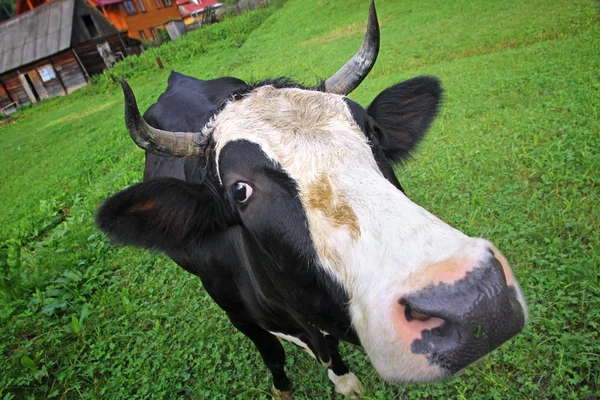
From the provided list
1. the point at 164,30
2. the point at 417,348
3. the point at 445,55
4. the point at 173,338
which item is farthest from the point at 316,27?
the point at 164,30

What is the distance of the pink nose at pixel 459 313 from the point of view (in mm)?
1054

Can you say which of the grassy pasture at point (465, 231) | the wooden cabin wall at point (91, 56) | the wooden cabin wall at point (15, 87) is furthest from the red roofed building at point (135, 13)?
the grassy pasture at point (465, 231)

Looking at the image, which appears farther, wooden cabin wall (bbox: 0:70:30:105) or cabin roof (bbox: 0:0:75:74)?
wooden cabin wall (bbox: 0:70:30:105)

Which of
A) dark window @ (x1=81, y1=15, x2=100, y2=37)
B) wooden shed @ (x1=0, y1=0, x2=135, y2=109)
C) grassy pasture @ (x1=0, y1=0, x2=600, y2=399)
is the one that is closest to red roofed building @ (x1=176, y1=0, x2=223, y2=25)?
dark window @ (x1=81, y1=15, x2=100, y2=37)

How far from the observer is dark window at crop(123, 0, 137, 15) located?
3256 centimetres

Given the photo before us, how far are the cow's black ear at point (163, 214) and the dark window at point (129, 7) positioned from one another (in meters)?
37.9

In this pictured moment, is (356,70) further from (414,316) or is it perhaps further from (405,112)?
(414,316)

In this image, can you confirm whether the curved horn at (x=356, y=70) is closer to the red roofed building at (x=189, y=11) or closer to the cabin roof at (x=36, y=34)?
the cabin roof at (x=36, y=34)

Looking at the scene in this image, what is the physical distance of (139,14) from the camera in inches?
1323

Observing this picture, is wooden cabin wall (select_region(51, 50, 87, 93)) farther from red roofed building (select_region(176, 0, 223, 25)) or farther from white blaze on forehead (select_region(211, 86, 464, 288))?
white blaze on forehead (select_region(211, 86, 464, 288))

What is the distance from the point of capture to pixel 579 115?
169 inches

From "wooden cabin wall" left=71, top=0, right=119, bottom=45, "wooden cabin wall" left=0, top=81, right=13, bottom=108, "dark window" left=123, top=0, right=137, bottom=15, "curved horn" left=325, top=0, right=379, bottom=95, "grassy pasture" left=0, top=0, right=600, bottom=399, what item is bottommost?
"grassy pasture" left=0, top=0, right=600, bottom=399

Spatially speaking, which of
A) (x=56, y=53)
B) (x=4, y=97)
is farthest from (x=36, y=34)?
(x=4, y=97)

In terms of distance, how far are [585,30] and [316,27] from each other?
10.0m
